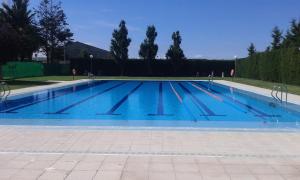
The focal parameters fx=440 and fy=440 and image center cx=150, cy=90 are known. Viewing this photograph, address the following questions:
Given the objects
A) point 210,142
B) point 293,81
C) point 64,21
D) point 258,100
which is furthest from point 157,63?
point 210,142

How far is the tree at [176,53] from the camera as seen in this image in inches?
1797

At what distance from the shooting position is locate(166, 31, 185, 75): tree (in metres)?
45.7

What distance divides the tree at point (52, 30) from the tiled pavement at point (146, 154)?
46.4 m

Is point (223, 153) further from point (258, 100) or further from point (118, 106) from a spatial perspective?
point (258, 100)

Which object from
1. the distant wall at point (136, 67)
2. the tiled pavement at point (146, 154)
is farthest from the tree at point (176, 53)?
the tiled pavement at point (146, 154)

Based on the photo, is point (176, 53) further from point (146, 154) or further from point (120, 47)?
point (146, 154)

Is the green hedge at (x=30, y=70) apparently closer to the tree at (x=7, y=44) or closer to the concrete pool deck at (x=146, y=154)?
the tree at (x=7, y=44)

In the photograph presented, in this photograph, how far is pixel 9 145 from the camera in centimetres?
712

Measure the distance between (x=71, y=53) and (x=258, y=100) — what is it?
162ft

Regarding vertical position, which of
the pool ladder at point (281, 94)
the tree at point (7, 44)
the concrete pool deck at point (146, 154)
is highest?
the tree at point (7, 44)

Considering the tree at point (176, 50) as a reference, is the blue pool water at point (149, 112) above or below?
below

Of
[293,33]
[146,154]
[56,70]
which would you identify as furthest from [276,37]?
[146,154]

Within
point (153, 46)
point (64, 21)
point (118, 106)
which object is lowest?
point (118, 106)

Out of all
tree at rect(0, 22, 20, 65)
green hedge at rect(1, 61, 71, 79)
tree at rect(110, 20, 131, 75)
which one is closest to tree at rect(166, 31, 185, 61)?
tree at rect(110, 20, 131, 75)
